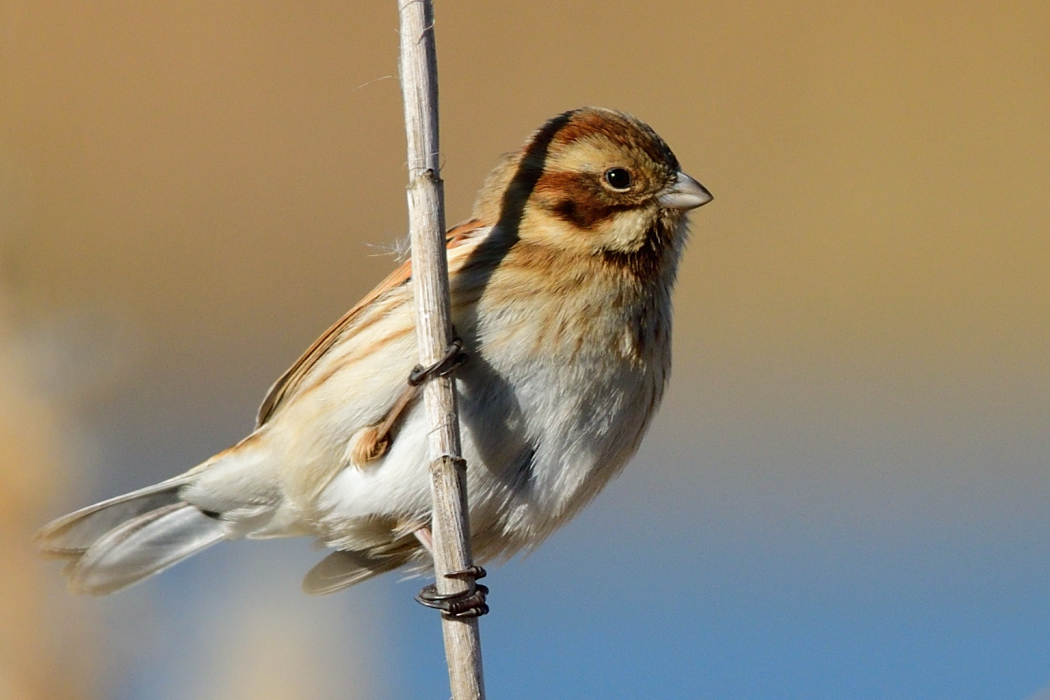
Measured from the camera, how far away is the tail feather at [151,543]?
2.50 meters

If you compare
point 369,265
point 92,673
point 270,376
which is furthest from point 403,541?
point 270,376

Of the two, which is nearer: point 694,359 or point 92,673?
point 92,673

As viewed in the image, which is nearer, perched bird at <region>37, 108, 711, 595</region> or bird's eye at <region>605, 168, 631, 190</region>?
perched bird at <region>37, 108, 711, 595</region>

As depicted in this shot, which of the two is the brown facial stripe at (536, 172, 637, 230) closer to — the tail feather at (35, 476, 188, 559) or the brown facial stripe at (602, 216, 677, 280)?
the brown facial stripe at (602, 216, 677, 280)

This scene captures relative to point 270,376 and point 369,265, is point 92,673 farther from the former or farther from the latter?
point 270,376

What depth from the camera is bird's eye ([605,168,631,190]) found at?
226cm

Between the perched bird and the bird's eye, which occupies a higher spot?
the bird's eye

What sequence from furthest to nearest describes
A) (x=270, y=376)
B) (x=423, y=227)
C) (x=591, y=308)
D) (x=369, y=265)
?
(x=270, y=376) < (x=369, y=265) < (x=591, y=308) < (x=423, y=227)

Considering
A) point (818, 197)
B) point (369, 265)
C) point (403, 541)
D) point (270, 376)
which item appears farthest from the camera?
point (818, 197)

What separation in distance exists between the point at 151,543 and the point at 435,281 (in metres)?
1.21

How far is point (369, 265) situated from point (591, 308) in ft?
8.45

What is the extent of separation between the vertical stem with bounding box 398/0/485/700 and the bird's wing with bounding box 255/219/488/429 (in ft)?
1.67

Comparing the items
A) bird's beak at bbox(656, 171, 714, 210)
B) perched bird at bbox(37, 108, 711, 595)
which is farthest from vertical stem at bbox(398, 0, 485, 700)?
bird's beak at bbox(656, 171, 714, 210)

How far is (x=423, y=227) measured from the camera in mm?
1737
